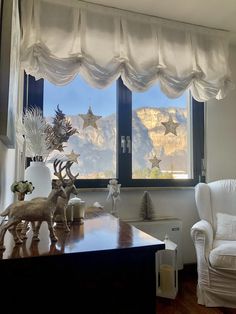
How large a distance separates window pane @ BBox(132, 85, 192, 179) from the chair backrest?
1.05 feet

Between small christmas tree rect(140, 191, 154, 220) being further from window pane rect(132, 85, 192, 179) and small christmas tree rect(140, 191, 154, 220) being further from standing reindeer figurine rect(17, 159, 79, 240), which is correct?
standing reindeer figurine rect(17, 159, 79, 240)

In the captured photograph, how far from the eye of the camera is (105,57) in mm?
2494

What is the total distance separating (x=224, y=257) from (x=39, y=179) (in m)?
1.48

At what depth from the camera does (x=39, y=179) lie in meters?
1.53

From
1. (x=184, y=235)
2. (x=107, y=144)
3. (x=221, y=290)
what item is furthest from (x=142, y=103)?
(x=221, y=290)

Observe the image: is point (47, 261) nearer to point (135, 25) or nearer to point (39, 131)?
point (39, 131)

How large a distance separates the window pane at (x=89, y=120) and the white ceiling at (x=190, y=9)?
727mm

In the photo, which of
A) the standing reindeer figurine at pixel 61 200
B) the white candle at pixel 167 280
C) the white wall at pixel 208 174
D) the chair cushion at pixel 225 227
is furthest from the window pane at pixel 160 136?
the standing reindeer figurine at pixel 61 200

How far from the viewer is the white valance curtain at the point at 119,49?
2.31 m

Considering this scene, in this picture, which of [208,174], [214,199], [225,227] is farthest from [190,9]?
[225,227]

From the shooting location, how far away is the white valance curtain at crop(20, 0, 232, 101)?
2314mm

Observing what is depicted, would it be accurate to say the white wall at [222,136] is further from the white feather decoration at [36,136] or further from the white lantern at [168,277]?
the white feather decoration at [36,136]

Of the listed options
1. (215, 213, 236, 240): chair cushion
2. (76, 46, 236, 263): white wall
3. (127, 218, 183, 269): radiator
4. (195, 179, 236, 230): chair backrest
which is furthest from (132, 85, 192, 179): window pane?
(215, 213, 236, 240): chair cushion

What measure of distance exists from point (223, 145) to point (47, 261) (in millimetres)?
2670
